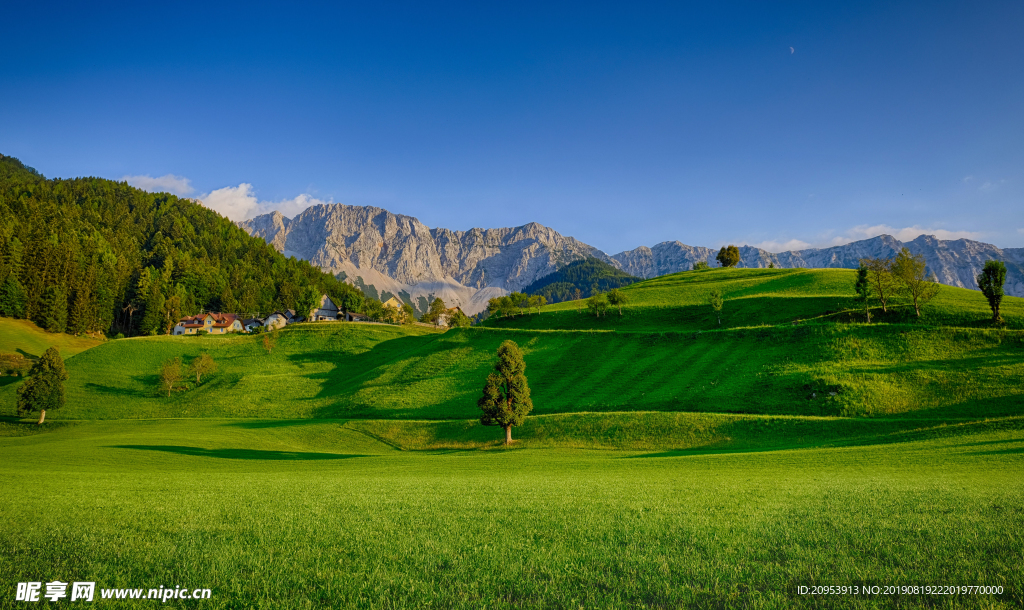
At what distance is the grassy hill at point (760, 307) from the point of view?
7644 centimetres

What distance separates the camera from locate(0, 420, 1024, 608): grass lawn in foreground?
6.79 meters

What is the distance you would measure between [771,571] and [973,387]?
61959 mm

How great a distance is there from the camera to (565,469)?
104 feet

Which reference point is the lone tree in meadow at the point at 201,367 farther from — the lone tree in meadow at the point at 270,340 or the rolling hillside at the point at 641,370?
the lone tree in meadow at the point at 270,340

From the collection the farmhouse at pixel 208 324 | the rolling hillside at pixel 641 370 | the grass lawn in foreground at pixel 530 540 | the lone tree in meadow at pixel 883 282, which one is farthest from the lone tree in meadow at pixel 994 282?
the farmhouse at pixel 208 324

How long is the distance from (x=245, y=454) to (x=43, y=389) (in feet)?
130

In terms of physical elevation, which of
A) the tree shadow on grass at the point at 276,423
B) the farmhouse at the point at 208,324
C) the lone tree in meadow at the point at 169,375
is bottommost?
the tree shadow on grass at the point at 276,423

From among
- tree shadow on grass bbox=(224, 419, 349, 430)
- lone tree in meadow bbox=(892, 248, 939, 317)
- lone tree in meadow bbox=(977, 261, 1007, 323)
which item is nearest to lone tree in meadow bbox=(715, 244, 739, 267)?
lone tree in meadow bbox=(892, 248, 939, 317)

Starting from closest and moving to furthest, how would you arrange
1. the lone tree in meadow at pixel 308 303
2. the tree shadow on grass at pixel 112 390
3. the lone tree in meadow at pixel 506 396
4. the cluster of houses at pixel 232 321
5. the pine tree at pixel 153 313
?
the lone tree in meadow at pixel 506 396 → the tree shadow on grass at pixel 112 390 → the pine tree at pixel 153 313 → the cluster of houses at pixel 232 321 → the lone tree in meadow at pixel 308 303

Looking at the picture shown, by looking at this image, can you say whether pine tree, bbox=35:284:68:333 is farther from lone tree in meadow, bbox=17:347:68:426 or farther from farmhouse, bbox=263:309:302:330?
lone tree in meadow, bbox=17:347:68:426

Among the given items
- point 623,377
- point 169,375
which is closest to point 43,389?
point 169,375

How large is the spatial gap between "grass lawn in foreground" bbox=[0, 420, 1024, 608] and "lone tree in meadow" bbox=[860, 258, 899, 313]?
7205cm

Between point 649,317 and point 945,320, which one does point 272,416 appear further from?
point 945,320

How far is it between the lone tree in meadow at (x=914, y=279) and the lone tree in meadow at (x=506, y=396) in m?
68.5
